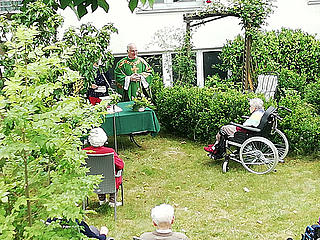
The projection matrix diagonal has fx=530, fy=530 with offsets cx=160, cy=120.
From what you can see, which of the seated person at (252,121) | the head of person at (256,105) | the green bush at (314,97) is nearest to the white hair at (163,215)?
the seated person at (252,121)

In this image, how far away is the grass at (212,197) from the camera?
20.7 feet

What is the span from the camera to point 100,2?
370cm

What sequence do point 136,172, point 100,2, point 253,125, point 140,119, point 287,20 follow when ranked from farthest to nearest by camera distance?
point 287,20
point 140,119
point 136,172
point 253,125
point 100,2

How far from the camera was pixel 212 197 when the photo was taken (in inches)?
294

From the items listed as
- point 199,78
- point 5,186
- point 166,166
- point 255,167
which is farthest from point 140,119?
point 5,186

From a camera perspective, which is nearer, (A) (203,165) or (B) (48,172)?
(B) (48,172)

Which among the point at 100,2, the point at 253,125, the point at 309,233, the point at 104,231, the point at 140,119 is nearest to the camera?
the point at 100,2

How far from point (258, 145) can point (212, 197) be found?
4.89 feet

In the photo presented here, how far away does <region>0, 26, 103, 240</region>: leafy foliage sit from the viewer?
2805 millimetres

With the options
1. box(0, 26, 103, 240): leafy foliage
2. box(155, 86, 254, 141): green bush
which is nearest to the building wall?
box(155, 86, 254, 141): green bush

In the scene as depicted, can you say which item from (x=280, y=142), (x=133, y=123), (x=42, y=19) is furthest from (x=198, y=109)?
(x=42, y=19)

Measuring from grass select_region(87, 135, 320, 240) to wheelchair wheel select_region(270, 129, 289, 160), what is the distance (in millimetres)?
217

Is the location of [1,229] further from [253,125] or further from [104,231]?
[253,125]

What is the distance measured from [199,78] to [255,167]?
5.97m
